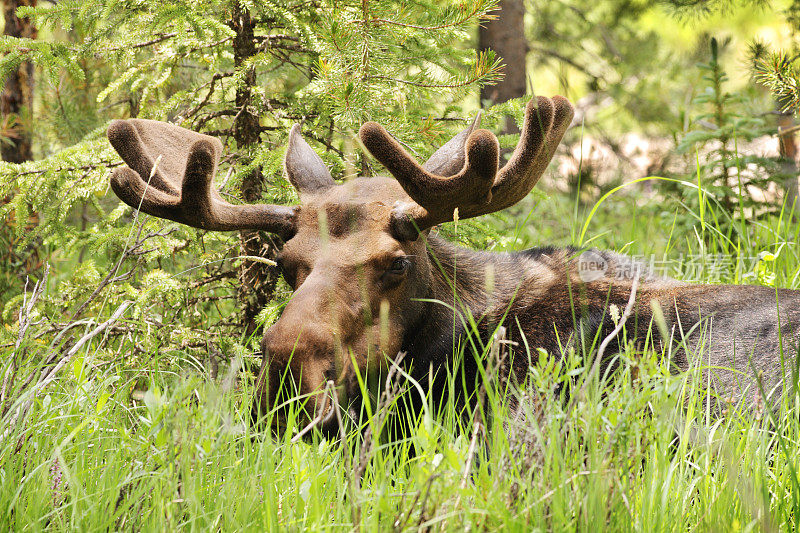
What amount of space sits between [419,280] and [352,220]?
0.42 meters

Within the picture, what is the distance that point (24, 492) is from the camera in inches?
93.6

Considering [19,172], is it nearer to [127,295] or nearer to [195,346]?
[127,295]

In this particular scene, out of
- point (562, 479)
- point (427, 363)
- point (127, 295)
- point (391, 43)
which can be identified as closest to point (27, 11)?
point (127, 295)

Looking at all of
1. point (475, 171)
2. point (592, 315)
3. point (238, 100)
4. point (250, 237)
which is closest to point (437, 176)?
point (475, 171)

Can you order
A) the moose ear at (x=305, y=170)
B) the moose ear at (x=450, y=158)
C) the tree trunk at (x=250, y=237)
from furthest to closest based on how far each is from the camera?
A: the tree trunk at (x=250, y=237) → the moose ear at (x=305, y=170) → the moose ear at (x=450, y=158)

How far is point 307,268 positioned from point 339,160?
122 cm

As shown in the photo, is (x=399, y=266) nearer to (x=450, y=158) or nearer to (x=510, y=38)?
(x=450, y=158)

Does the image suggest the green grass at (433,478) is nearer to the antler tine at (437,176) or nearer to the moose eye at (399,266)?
the moose eye at (399,266)

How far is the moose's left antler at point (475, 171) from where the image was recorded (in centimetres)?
311

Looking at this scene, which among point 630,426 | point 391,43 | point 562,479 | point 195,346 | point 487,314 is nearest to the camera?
point 562,479

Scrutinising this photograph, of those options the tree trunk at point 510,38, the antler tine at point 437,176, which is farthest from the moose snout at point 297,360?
the tree trunk at point 510,38

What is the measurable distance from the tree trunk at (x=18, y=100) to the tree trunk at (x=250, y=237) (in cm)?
193

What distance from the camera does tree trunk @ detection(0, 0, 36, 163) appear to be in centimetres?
559

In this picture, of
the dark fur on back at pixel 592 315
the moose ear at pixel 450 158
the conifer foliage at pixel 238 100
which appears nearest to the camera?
the dark fur on back at pixel 592 315
